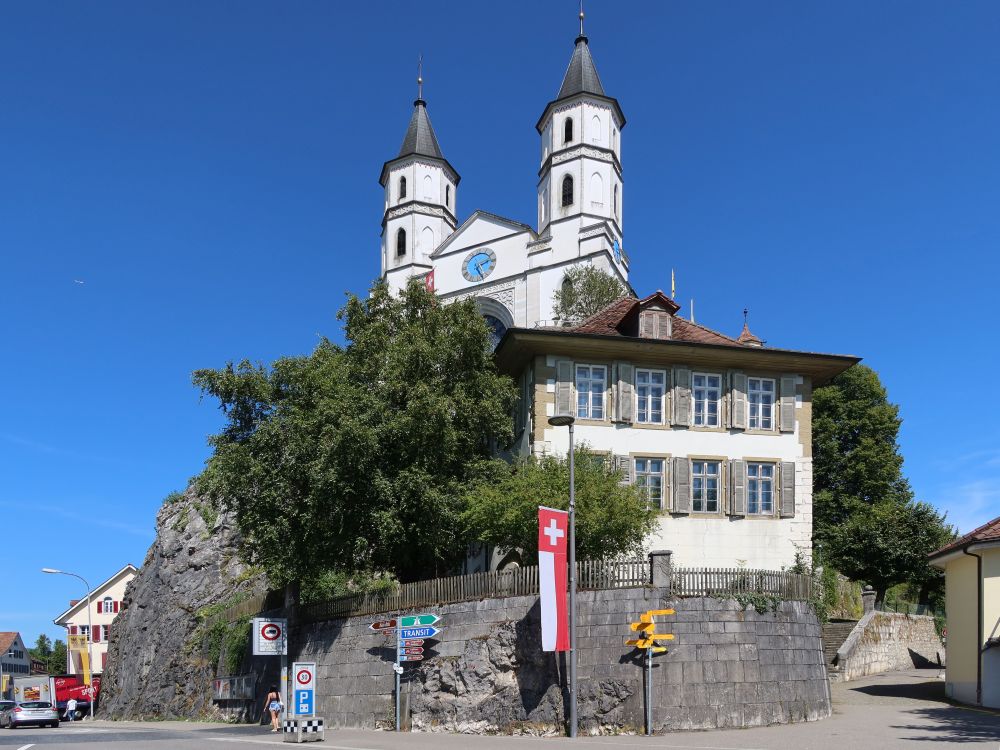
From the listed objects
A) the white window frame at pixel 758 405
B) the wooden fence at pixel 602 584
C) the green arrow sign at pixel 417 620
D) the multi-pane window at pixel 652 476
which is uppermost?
the white window frame at pixel 758 405

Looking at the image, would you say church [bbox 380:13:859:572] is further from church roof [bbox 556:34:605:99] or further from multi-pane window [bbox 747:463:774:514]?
church roof [bbox 556:34:605:99]

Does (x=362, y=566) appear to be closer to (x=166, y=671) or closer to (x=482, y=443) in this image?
(x=482, y=443)

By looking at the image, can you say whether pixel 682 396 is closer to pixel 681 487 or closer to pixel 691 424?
pixel 691 424

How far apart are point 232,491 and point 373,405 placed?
5048 millimetres

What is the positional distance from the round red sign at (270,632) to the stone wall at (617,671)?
433 cm

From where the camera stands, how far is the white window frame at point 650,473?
3081cm

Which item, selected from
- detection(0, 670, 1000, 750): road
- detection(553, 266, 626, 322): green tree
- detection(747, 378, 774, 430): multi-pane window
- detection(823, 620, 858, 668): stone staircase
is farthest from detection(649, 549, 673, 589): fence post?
detection(553, 266, 626, 322): green tree

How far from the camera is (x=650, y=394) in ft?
104

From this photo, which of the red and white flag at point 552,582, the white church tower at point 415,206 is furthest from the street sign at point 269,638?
the white church tower at point 415,206

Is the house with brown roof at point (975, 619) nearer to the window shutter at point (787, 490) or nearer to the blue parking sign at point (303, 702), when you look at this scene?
the window shutter at point (787, 490)

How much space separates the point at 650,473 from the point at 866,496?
78.8ft

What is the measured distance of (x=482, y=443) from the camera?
31.9m

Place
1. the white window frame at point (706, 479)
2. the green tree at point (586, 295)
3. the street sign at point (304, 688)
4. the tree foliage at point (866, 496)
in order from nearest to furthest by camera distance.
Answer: the street sign at point (304, 688) → the white window frame at point (706, 479) → the tree foliage at point (866, 496) → the green tree at point (586, 295)

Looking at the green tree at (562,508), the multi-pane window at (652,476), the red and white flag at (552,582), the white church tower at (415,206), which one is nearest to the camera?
the red and white flag at (552,582)
